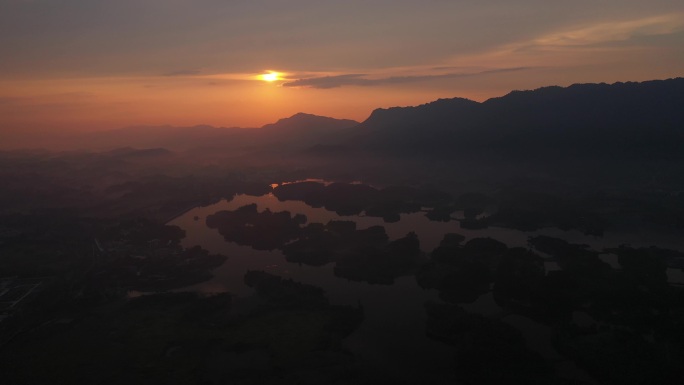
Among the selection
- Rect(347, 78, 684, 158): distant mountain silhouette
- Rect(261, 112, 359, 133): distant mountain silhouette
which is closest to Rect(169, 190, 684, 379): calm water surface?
Rect(347, 78, 684, 158): distant mountain silhouette

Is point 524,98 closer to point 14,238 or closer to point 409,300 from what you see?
point 409,300

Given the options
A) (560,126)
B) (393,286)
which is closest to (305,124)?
(560,126)

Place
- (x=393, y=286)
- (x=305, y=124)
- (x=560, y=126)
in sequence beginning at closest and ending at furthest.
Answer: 1. (x=393, y=286)
2. (x=560, y=126)
3. (x=305, y=124)

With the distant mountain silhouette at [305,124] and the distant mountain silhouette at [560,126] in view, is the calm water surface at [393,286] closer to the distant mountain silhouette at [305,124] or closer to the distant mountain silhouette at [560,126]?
the distant mountain silhouette at [560,126]

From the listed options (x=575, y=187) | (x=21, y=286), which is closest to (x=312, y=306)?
(x=21, y=286)

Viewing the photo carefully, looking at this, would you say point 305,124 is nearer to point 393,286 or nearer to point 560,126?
point 560,126

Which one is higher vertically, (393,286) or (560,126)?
(560,126)

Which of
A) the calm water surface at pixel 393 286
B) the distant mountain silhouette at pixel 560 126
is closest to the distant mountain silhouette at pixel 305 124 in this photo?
the distant mountain silhouette at pixel 560 126

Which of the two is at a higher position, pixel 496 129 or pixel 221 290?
pixel 496 129

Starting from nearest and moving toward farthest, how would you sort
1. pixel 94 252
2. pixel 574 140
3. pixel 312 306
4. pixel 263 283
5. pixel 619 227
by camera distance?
pixel 312 306 → pixel 263 283 → pixel 94 252 → pixel 619 227 → pixel 574 140
